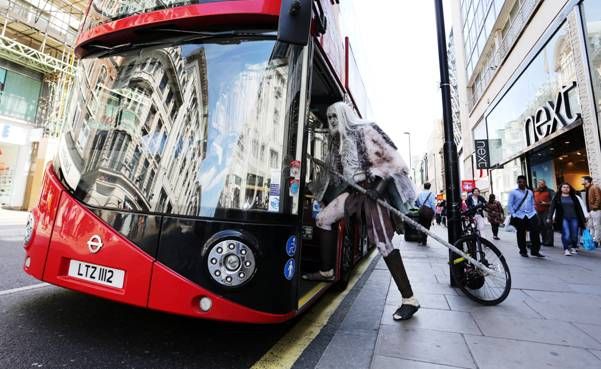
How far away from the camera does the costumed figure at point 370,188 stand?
3273mm

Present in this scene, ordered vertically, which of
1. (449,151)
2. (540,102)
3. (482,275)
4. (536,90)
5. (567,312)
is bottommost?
(567,312)

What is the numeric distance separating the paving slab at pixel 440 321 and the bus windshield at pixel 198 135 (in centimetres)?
173

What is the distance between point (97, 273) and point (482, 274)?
3884 millimetres

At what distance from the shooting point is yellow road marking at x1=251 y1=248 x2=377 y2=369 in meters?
2.31

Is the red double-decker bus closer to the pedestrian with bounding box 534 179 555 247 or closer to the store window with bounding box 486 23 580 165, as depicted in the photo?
the pedestrian with bounding box 534 179 555 247

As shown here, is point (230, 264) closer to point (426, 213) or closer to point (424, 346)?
point (424, 346)

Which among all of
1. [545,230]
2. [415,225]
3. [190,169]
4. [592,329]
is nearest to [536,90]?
[545,230]

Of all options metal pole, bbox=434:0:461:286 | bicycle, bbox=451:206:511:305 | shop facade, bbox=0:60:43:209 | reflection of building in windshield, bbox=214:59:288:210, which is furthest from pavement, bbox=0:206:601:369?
shop facade, bbox=0:60:43:209

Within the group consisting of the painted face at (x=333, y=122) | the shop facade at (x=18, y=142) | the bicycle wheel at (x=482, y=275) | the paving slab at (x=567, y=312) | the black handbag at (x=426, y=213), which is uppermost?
the shop facade at (x=18, y=142)

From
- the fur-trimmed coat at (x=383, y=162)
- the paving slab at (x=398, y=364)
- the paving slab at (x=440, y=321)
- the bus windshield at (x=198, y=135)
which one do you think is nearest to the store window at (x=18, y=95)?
the bus windshield at (x=198, y=135)

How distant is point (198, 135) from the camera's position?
2.45 meters

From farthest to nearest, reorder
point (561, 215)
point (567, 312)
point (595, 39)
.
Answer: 1. point (595, 39)
2. point (561, 215)
3. point (567, 312)

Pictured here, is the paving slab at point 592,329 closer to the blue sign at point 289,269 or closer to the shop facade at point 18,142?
the blue sign at point 289,269

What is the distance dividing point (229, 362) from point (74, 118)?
246 cm
